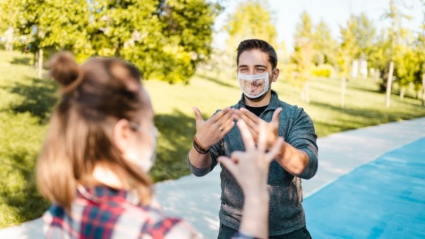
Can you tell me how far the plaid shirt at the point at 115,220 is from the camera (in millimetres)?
1108

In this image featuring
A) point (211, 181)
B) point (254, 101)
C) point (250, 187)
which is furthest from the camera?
point (211, 181)

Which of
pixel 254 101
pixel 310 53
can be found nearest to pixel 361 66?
pixel 310 53

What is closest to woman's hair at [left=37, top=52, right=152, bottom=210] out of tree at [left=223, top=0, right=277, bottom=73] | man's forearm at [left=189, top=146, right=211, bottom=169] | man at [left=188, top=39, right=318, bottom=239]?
man at [left=188, top=39, right=318, bottom=239]

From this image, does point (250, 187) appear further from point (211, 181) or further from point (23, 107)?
point (23, 107)

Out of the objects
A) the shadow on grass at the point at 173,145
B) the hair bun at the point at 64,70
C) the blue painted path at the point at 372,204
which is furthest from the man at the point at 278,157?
the shadow on grass at the point at 173,145

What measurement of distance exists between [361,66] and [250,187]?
73390 millimetres

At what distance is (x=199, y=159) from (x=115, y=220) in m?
1.16

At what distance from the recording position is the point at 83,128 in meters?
1.13

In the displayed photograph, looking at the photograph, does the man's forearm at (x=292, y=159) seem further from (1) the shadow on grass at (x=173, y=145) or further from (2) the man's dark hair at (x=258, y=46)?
(1) the shadow on grass at (x=173, y=145)

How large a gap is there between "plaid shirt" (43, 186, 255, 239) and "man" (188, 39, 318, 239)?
0.78 m

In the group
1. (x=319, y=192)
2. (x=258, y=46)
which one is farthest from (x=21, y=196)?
(x=258, y=46)

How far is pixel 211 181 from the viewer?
25.2 feet

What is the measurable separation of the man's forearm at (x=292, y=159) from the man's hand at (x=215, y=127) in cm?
26

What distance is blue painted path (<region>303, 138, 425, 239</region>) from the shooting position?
5.28m
